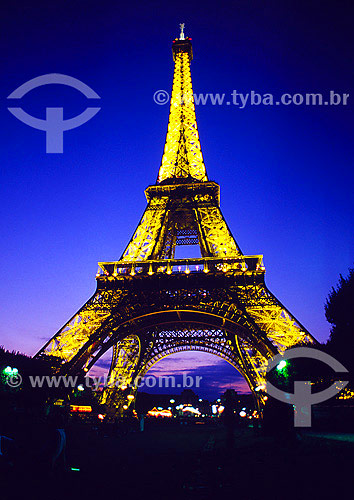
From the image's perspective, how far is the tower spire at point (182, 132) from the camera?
37.0 m

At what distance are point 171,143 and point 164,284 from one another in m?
18.3

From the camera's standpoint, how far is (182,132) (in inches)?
1547

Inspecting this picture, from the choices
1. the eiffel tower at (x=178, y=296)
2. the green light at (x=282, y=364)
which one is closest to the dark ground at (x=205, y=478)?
the green light at (x=282, y=364)

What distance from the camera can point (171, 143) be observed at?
38.6 metres

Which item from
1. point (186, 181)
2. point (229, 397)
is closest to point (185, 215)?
point (186, 181)

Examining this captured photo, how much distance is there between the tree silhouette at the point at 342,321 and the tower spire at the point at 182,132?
16816mm

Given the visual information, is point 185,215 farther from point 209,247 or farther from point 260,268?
point 260,268
